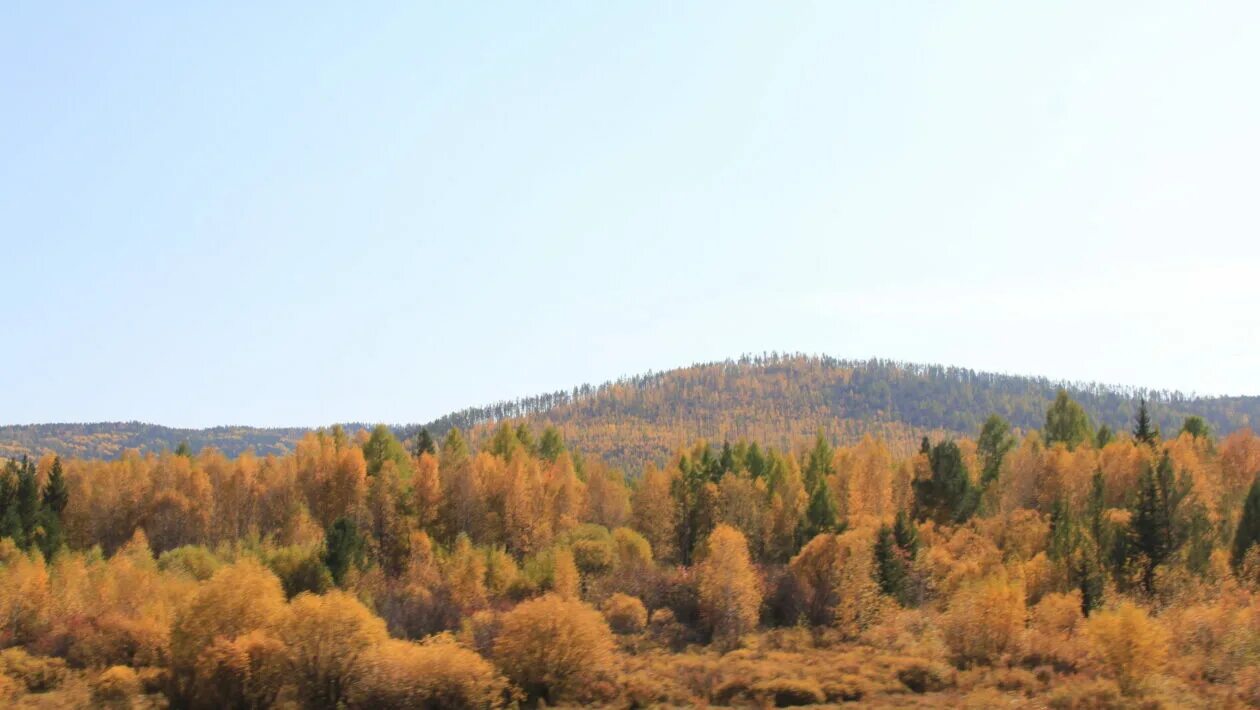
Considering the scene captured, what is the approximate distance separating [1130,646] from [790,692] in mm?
15406

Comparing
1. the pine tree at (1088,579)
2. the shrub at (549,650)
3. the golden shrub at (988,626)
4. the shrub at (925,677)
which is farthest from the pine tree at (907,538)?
the shrub at (549,650)

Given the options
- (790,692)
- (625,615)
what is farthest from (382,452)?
(790,692)

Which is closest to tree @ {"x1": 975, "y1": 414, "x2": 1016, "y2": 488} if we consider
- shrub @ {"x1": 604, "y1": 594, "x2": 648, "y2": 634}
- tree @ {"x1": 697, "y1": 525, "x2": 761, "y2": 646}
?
tree @ {"x1": 697, "y1": 525, "x2": 761, "y2": 646}

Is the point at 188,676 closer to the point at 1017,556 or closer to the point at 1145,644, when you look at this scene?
the point at 1145,644

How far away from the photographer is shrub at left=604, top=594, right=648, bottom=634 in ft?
211

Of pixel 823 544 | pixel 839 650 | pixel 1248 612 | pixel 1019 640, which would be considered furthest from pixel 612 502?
pixel 1248 612

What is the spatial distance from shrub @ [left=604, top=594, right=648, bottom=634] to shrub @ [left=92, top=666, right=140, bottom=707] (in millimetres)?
28643

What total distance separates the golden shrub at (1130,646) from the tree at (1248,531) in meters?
22.3

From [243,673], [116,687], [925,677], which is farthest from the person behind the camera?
[116,687]

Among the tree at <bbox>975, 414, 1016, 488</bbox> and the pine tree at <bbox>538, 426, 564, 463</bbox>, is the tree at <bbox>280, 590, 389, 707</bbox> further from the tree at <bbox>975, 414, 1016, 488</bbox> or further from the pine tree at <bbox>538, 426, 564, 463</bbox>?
the tree at <bbox>975, 414, 1016, 488</bbox>

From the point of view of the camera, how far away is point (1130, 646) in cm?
4125

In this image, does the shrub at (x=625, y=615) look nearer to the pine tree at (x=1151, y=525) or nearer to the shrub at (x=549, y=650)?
the shrub at (x=549, y=650)

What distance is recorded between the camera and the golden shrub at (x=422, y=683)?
44344 mm

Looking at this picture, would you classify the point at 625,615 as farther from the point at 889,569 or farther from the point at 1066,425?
the point at 1066,425
